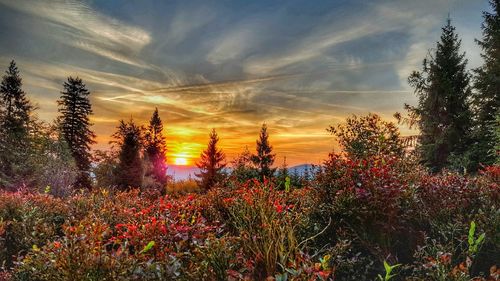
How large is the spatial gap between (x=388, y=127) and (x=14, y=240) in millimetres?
A: 18576

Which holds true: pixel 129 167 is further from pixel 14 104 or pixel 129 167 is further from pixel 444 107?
pixel 444 107

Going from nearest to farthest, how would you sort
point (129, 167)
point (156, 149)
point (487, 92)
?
point (487, 92), point (129, 167), point (156, 149)

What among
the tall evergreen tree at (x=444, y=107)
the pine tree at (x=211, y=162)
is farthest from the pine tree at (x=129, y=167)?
the tall evergreen tree at (x=444, y=107)

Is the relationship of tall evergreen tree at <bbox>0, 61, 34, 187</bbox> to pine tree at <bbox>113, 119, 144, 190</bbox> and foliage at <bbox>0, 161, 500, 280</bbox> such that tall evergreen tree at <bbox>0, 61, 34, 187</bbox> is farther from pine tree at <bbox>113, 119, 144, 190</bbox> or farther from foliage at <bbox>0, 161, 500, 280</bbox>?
foliage at <bbox>0, 161, 500, 280</bbox>

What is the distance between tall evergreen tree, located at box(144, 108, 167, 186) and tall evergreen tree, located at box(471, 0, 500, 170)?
99.6ft

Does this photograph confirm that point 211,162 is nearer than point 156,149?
Yes

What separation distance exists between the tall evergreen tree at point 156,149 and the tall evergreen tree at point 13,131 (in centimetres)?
1304

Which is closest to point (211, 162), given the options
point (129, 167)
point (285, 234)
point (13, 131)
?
point (129, 167)

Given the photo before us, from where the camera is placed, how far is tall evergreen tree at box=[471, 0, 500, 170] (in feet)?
76.5

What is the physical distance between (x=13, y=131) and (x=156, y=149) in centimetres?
1882

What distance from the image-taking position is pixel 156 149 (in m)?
51.0

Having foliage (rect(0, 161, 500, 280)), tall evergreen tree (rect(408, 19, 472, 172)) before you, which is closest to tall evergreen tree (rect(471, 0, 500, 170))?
tall evergreen tree (rect(408, 19, 472, 172))

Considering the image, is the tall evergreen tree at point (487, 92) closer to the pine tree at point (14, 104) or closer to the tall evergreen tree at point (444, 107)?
the tall evergreen tree at point (444, 107)

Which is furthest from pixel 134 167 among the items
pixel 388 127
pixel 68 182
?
pixel 388 127
